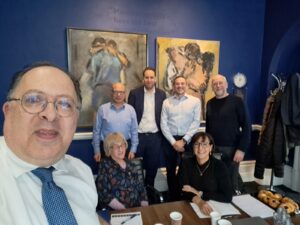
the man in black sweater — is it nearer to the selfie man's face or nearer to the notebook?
the notebook

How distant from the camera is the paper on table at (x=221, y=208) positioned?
154 cm

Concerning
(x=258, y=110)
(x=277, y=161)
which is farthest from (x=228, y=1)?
(x=277, y=161)

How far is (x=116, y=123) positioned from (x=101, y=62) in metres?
0.88

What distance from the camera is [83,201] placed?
987 mm

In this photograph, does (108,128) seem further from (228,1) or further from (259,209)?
(228,1)

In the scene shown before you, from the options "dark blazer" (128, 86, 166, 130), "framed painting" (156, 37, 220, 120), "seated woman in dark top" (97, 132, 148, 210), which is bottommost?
"seated woman in dark top" (97, 132, 148, 210)

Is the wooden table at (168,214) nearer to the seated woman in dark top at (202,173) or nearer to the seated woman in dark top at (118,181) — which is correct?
the seated woman in dark top at (202,173)

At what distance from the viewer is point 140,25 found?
3.27m

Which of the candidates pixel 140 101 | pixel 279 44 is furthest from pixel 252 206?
pixel 279 44

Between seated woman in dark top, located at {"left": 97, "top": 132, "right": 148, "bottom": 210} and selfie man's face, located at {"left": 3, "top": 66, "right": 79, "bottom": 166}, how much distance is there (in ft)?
4.32

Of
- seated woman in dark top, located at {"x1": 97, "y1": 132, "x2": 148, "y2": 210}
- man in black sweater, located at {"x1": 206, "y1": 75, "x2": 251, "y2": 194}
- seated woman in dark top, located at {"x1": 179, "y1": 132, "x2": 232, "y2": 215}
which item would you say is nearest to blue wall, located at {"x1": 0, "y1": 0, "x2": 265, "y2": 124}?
man in black sweater, located at {"x1": 206, "y1": 75, "x2": 251, "y2": 194}

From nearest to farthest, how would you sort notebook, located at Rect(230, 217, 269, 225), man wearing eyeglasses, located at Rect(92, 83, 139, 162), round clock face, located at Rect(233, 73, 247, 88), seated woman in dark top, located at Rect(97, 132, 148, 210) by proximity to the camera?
notebook, located at Rect(230, 217, 269, 225), seated woman in dark top, located at Rect(97, 132, 148, 210), man wearing eyeglasses, located at Rect(92, 83, 139, 162), round clock face, located at Rect(233, 73, 247, 88)

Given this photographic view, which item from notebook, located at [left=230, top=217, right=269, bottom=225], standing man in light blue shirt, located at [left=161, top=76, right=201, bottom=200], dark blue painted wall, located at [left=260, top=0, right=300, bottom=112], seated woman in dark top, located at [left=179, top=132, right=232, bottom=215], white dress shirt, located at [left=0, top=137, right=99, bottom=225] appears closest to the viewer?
white dress shirt, located at [left=0, top=137, right=99, bottom=225]

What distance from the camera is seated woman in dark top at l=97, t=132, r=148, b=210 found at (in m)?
2.05
